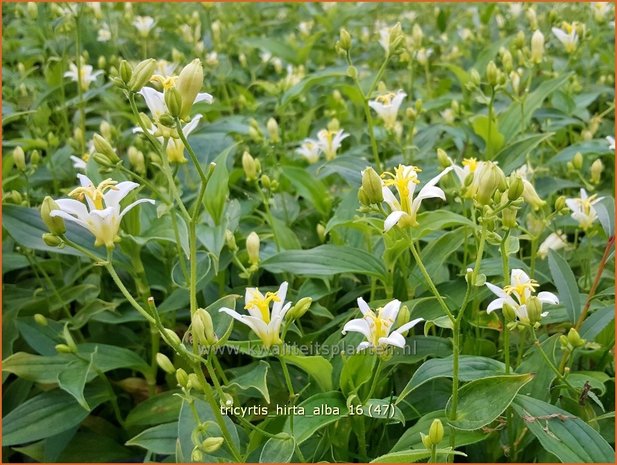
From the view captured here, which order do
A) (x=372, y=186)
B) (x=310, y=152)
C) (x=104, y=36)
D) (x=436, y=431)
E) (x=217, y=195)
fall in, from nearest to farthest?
(x=436, y=431)
(x=372, y=186)
(x=217, y=195)
(x=310, y=152)
(x=104, y=36)

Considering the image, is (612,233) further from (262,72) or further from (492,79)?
(262,72)

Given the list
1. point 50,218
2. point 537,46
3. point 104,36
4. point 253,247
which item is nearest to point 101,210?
point 50,218

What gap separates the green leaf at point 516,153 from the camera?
1425mm

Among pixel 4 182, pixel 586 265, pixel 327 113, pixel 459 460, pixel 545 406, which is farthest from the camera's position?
pixel 327 113

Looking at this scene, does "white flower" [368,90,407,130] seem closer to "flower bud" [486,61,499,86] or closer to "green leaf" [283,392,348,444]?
"flower bud" [486,61,499,86]

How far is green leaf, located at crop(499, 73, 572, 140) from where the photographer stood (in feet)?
5.38

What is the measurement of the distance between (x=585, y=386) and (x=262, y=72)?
1.92 m

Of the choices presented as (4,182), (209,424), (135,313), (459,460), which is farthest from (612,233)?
(4,182)

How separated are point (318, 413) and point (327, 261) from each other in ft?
0.96

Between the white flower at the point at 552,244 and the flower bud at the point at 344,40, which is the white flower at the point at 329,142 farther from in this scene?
the white flower at the point at 552,244

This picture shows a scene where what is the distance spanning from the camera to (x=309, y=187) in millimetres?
1548

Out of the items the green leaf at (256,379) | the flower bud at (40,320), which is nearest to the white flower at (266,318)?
the green leaf at (256,379)

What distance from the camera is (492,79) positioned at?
144cm

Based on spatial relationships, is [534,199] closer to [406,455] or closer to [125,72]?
[406,455]
